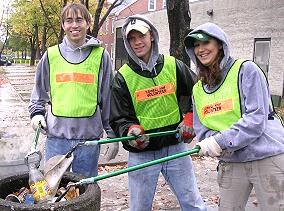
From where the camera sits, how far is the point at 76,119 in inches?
135

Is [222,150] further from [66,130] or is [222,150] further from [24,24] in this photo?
[24,24]

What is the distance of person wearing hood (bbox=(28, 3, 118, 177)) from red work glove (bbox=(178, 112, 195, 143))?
63 centimetres

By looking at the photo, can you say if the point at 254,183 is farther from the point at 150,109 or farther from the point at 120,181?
the point at 120,181

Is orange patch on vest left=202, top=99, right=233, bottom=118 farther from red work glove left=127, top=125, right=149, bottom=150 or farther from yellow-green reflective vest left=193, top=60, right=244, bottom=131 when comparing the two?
red work glove left=127, top=125, right=149, bottom=150

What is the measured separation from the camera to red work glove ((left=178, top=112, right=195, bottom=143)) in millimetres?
3312

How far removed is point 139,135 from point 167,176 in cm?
51

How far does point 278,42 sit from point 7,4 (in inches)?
1291

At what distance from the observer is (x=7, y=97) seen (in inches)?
656

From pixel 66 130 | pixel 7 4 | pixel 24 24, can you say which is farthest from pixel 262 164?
pixel 7 4

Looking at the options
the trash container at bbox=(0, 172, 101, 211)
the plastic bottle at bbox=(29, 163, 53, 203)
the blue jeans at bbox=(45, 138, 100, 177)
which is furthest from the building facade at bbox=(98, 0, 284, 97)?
the plastic bottle at bbox=(29, 163, 53, 203)

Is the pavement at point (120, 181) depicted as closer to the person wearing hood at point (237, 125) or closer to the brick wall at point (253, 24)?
the person wearing hood at point (237, 125)

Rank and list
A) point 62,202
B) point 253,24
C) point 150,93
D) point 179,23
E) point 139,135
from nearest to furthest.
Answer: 1. point 62,202
2. point 139,135
3. point 150,93
4. point 179,23
5. point 253,24

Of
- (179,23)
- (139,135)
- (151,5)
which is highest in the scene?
(151,5)

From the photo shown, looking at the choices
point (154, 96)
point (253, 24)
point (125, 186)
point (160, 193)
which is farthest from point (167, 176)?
point (253, 24)
